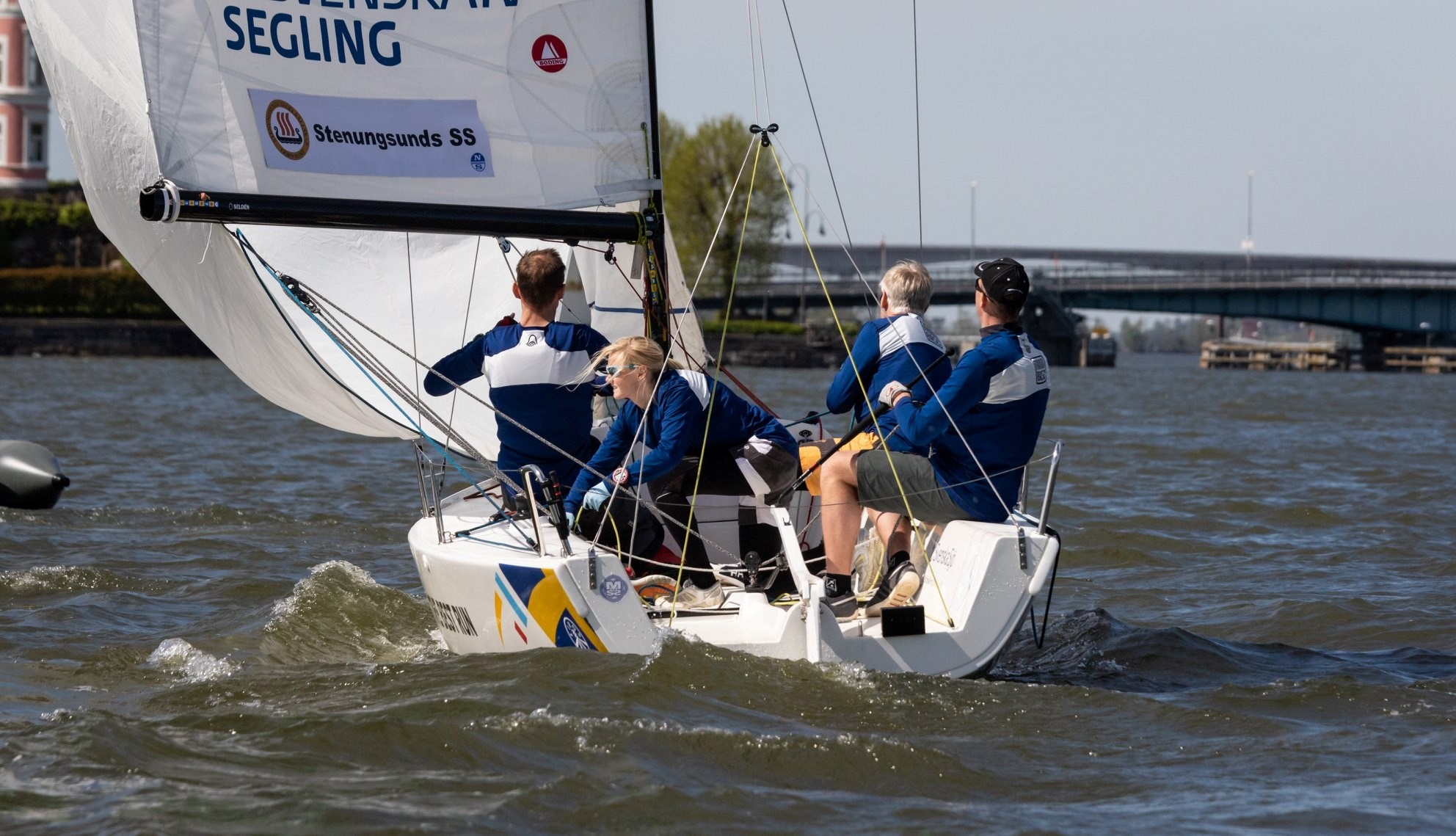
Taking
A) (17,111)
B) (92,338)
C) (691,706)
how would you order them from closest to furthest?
(691,706) < (92,338) < (17,111)

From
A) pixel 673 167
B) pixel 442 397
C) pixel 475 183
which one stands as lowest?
pixel 442 397

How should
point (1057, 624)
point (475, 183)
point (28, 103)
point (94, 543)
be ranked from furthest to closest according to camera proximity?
point (28, 103), point (94, 543), point (1057, 624), point (475, 183)

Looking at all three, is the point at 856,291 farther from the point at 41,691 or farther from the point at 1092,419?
the point at 41,691

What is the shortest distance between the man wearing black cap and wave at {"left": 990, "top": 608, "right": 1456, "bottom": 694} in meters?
0.72

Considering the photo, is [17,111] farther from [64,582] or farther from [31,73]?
[64,582]

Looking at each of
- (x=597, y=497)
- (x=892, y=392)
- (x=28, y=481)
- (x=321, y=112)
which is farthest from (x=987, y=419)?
(x=28, y=481)

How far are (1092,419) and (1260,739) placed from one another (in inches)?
797

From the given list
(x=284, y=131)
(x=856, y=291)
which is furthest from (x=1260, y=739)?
(x=856, y=291)

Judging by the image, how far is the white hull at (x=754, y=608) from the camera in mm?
5129

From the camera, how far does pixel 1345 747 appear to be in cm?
501

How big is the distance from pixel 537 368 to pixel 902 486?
1485 millimetres

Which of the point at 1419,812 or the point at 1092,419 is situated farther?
the point at 1092,419

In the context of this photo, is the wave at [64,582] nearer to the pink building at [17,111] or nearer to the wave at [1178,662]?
the wave at [1178,662]

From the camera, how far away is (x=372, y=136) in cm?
604
